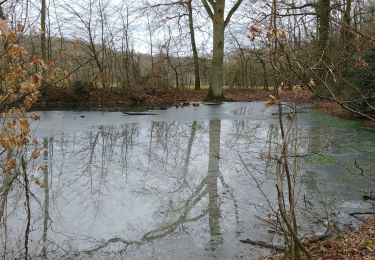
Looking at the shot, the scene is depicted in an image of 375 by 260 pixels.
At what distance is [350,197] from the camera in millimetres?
6512

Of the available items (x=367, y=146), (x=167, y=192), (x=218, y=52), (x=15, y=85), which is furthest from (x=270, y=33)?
(x=218, y=52)

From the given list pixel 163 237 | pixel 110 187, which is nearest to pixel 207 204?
pixel 163 237

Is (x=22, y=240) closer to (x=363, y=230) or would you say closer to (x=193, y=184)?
(x=193, y=184)

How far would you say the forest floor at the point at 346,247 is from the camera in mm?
4289

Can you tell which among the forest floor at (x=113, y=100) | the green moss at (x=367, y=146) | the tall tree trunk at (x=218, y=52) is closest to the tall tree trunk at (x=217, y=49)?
the tall tree trunk at (x=218, y=52)

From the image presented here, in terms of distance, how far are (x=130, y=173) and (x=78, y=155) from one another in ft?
6.20

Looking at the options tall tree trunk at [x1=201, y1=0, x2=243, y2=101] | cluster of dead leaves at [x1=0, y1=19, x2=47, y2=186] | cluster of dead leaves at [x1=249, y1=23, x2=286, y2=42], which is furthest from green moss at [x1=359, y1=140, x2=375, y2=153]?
tall tree trunk at [x1=201, y1=0, x2=243, y2=101]

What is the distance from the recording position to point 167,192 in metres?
6.64

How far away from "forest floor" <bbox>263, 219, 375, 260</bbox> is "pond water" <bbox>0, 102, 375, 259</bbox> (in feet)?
1.35

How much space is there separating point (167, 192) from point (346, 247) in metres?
2.98

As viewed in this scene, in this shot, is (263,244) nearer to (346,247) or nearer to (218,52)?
(346,247)

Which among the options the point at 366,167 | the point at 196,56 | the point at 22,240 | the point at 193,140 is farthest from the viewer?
the point at 196,56

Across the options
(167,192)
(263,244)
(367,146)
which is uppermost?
(367,146)

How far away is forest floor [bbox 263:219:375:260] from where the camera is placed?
4289mm
